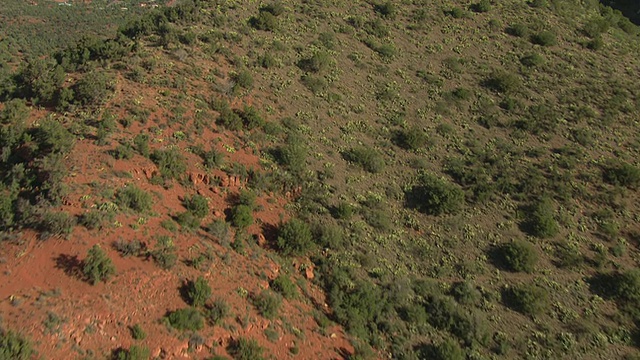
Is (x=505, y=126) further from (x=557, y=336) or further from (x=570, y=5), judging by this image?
(x=570, y=5)

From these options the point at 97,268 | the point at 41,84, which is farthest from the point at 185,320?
the point at 41,84

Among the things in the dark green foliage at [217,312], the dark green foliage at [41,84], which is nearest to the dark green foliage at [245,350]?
the dark green foliage at [217,312]

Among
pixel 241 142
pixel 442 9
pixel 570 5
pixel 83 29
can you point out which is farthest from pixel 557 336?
pixel 83 29

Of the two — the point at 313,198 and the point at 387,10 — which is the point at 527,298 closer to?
the point at 313,198

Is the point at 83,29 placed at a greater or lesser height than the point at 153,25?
lesser

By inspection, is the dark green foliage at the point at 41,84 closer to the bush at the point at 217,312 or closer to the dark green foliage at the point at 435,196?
the bush at the point at 217,312
